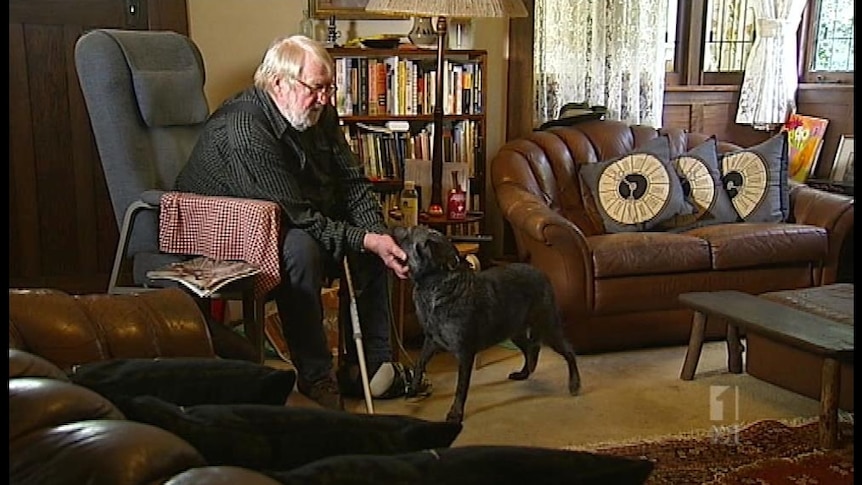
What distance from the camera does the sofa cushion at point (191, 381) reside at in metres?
1.28

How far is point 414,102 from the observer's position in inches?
161

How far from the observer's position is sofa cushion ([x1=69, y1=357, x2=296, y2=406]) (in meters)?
1.28

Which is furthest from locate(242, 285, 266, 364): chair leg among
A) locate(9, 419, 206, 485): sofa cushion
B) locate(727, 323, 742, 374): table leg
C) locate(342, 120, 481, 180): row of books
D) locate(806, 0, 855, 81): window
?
locate(806, 0, 855, 81): window

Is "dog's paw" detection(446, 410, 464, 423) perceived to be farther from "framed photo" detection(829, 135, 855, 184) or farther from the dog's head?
"framed photo" detection(829, 135, 855, 184)

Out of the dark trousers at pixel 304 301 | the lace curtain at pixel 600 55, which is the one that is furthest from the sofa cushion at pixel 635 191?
the dark trousers at pixel 304 301

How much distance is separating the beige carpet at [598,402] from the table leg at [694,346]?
0.03 m

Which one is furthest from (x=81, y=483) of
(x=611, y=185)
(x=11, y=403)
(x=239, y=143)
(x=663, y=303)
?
(x=611, y=185)

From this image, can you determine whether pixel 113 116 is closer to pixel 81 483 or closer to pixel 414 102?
pixel 414 102

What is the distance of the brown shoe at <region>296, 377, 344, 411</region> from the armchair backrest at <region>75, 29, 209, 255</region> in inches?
25.8

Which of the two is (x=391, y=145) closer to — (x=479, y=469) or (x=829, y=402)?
(x=829, y=402)

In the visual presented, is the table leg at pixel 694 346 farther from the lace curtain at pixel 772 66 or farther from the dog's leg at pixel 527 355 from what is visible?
the lace curtain at pixel 772 66

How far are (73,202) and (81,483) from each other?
3441 mm

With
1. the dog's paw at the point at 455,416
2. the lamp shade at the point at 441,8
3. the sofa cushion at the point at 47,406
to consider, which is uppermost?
the lamp shade at the point at 441,8

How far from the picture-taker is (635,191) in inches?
157
